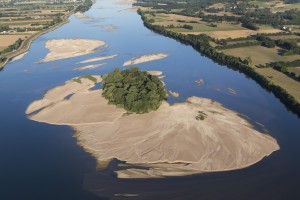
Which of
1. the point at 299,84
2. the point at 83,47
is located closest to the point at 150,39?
the point at 83,47

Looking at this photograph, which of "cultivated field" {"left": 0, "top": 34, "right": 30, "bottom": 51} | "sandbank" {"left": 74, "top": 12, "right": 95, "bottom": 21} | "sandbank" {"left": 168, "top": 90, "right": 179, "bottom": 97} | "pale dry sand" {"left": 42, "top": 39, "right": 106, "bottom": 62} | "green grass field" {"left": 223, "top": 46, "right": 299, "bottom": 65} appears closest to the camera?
"sandbank" {"left": 168, "top": 90, "right": 179, "bottom": 97}

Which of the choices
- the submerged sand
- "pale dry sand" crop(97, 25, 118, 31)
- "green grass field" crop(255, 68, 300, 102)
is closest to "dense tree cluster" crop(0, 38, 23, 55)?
"pale dry sand" crop(97, 25, 118, 31)

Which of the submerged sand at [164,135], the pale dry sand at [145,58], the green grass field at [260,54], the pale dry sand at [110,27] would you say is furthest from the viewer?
the pale dry sand at [110,27]

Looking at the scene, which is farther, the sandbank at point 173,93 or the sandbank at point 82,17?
the sandbank at point 82,17

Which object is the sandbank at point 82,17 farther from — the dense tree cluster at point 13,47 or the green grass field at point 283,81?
the green grass field at point 283,81

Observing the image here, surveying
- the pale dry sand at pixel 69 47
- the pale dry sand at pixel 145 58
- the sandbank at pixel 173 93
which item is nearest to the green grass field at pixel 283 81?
the sandbank at pixel 173 93

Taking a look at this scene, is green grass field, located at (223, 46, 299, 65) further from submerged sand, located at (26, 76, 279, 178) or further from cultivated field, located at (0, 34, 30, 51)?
cultivated field, located at (0, 34, 30, 51)

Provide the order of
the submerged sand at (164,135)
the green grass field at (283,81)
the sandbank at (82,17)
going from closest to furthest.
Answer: the submerged sand at (164,135)
the green grass field at (283,81)
the sandbank at (82,17)
